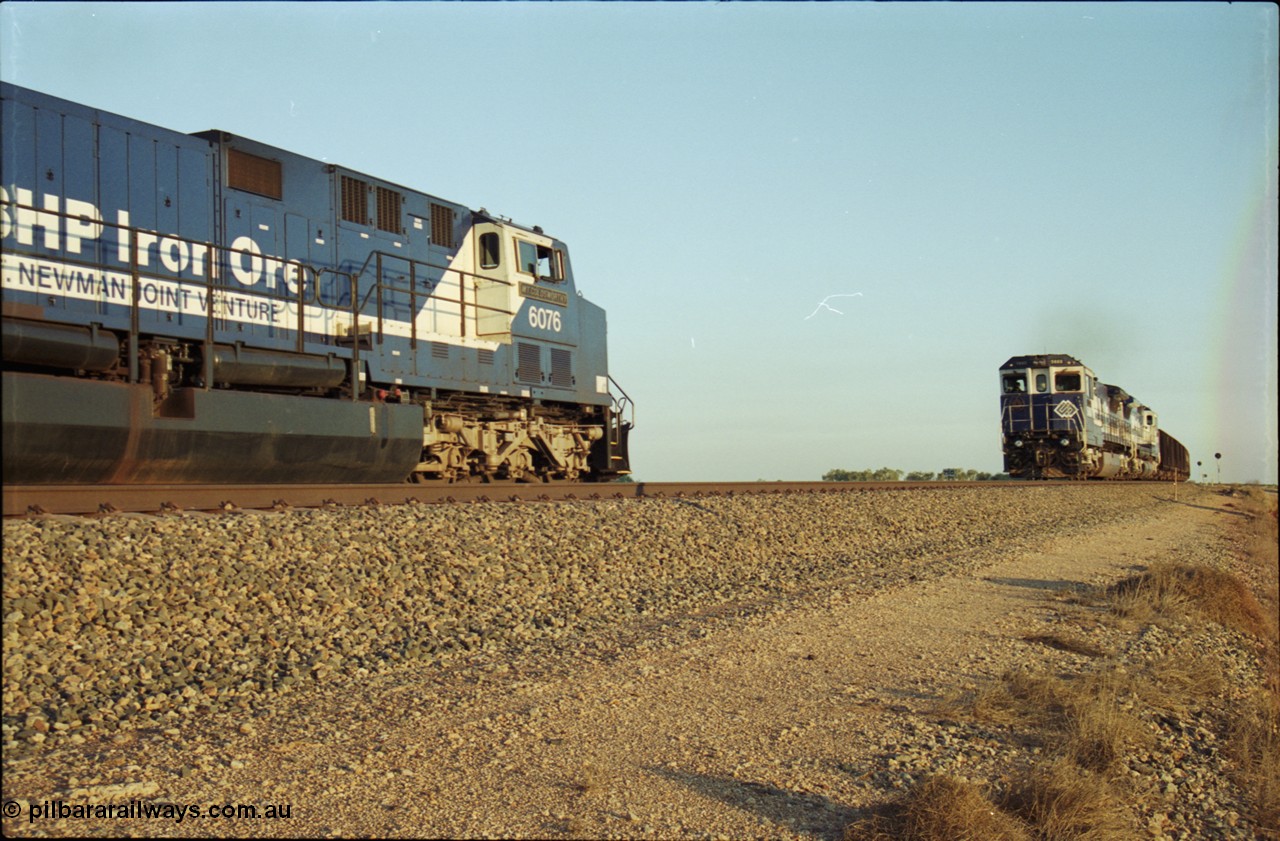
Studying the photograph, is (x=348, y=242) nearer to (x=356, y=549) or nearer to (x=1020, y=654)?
(x=356, y=549)

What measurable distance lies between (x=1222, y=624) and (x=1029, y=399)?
2425cm

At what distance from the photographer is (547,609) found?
295 inches

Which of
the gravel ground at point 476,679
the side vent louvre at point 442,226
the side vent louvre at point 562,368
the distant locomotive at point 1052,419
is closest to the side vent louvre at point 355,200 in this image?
the side vent louvre at point 442,226

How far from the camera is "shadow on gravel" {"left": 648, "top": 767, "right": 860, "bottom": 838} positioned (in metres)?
3.86

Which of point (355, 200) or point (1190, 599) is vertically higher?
point (355, 200)

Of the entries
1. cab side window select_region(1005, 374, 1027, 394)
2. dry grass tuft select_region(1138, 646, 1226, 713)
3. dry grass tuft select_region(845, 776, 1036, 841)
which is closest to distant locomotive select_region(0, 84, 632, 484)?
dry grass tuft select_region(845, 776, 1036, 841)

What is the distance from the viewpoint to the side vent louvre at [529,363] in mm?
14375

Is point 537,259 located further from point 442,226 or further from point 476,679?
point 476,679

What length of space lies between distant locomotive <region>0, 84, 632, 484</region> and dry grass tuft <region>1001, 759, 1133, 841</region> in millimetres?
6888

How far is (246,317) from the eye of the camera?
10.7 metres

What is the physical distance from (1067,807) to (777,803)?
48.6 inches

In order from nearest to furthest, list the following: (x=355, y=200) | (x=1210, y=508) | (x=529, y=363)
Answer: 1. (x=355, y=200)
2. (x=529, y=363)
3. (x=1210, y=508)

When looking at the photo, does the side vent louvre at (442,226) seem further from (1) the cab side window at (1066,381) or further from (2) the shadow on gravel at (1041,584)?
(1) the cab side window at (1066,381)

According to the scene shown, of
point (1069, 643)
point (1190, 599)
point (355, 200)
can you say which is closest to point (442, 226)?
point (355, 200)
